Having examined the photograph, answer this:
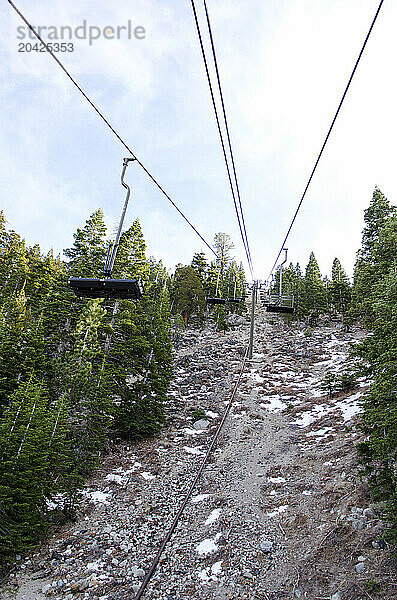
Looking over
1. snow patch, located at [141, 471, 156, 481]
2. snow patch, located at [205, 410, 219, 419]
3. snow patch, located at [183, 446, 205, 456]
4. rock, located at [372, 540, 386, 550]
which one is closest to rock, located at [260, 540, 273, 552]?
rock, located at [372, 540, 386, 550]

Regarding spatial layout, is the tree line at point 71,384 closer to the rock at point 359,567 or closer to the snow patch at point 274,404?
the snow patch at point 274,404

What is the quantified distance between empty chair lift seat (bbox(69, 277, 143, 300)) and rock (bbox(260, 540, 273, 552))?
22.5 ft

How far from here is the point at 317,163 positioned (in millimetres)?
6664

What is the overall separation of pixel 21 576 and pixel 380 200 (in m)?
27.7

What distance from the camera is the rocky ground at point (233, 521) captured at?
7137mm

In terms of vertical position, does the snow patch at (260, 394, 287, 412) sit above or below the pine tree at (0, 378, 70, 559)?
below

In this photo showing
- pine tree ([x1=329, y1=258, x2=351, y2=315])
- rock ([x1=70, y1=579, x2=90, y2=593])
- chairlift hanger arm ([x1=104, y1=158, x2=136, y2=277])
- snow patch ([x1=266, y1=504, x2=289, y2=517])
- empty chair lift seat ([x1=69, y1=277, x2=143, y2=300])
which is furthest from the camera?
pine tree ([x1=329, y1=258, x2=351, y2=315])

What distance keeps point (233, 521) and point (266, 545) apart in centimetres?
143

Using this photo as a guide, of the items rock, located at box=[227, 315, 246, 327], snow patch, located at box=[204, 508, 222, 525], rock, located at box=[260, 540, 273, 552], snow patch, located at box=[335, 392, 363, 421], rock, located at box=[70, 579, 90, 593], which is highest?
rock, located at box=[227, 315, 246, 327]

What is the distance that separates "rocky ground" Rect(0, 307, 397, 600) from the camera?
714 cm

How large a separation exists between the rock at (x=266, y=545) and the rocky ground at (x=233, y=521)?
0.04m

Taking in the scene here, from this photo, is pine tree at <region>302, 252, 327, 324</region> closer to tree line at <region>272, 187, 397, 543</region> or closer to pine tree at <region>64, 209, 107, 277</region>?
tree line at <region>272, 187, 397, 543</region>

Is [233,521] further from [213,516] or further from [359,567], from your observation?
[359,567]

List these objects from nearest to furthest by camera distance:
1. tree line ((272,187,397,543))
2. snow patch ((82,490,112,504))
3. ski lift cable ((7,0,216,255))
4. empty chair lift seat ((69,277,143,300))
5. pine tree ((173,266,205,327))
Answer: ski lift cable ((7,0,216,255)), empty chair lift seat ((69,277,143,300)), tree line ((272,187,397,543)), snow patch ((82,490,112,504)), pine tree ((173,266,205,327))
